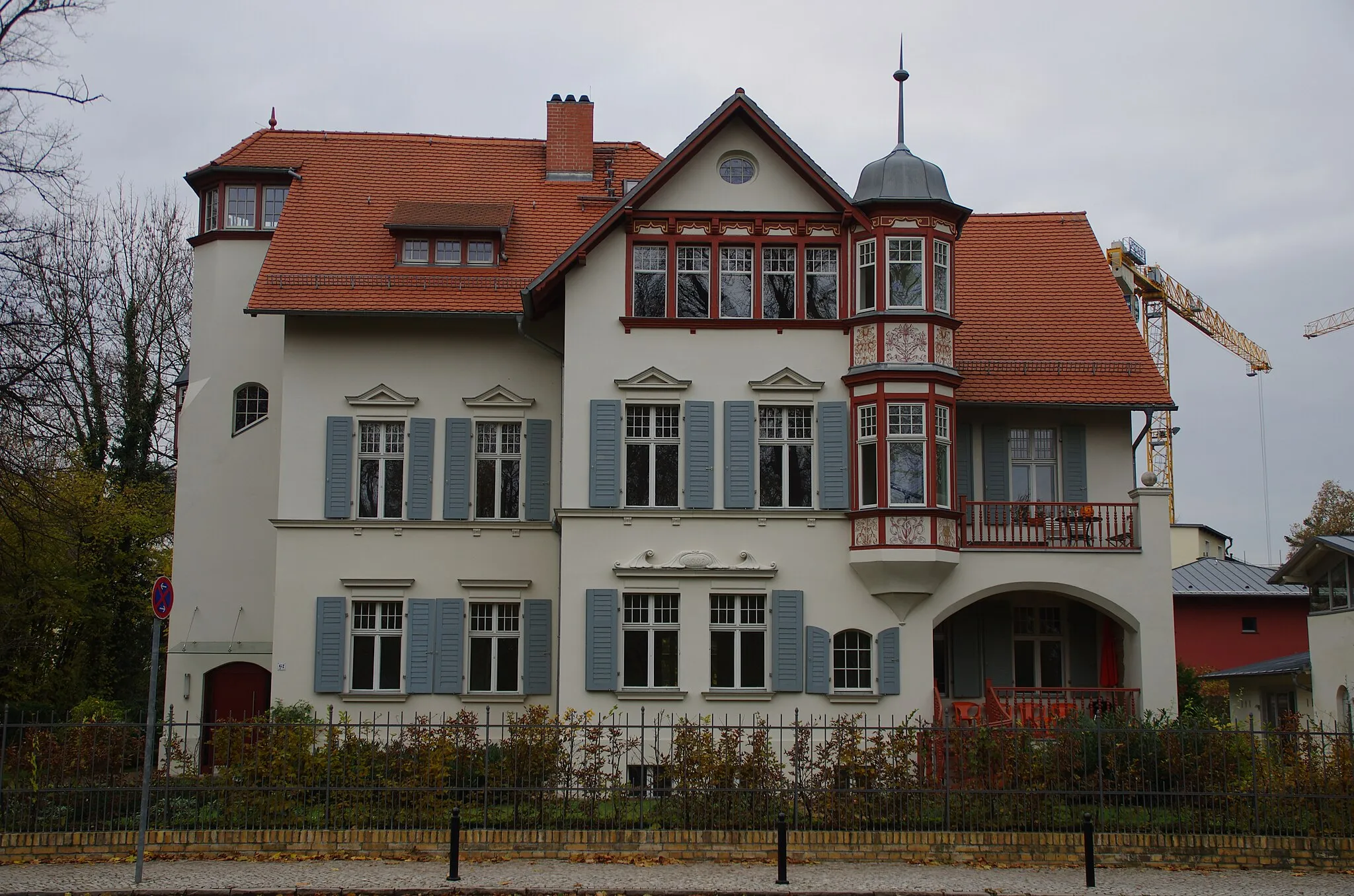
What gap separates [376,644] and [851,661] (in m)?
8.33

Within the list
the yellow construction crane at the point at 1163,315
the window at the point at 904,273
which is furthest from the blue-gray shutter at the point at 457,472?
the yellow construction crane at the point at 1163,315

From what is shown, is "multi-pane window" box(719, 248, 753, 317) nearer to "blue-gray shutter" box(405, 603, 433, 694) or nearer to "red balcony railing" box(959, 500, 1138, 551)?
"red balcony railing" box(959, 500, 1138, 551)

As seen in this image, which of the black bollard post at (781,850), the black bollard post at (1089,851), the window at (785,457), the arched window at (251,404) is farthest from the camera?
the arched window at (251,404)

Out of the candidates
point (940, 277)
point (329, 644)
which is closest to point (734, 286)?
point (940, 277)

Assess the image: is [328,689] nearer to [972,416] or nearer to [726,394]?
[726,394]

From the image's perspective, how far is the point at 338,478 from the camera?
24.4 metres

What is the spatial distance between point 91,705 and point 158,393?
46.7ft

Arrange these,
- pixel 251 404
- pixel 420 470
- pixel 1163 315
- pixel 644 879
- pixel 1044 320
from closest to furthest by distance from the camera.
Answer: pixel 644 879 < pixel 420 470 < pixel 1044 320 < pixel 251 404 < pixel 1163 315

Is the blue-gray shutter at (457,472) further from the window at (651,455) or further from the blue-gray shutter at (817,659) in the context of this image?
the blue-gray shutter at (817,659)

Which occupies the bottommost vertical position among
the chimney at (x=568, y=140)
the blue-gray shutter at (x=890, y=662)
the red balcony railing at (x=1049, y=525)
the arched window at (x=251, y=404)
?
the blue-gray shutter at (x=890, y=662)

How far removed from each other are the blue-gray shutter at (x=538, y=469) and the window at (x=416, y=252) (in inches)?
148

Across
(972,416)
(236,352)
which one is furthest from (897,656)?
(236,352)

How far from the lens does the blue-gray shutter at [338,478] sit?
24328mm

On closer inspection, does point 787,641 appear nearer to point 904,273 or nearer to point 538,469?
point 538,469
